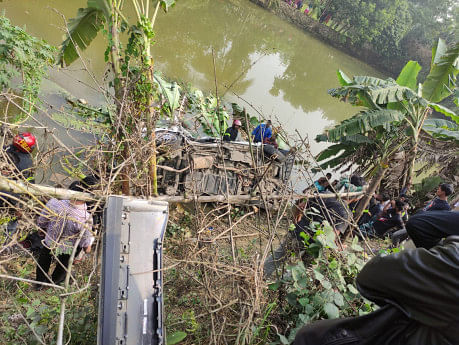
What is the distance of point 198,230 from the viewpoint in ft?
8.06

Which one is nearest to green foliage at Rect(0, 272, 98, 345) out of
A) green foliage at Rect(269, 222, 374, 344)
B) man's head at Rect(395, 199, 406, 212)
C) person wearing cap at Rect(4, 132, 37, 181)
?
green foliage at Rect(269, 222, 374, 344)

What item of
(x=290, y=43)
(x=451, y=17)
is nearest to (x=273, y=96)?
(x=290, y=43)

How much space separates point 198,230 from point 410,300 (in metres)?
1.60

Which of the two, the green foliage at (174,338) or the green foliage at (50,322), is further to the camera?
the green foliage at (50,322)

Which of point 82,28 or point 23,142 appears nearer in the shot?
point 23,142

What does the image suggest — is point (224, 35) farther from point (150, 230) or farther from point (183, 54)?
point (150, 230)

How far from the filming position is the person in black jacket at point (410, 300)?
1.17 m

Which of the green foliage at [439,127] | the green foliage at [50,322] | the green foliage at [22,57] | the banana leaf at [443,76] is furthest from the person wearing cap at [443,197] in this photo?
the green foliage at [22,57]

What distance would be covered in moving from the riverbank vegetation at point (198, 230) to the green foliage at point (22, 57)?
47mm

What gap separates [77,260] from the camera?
12.1 ft

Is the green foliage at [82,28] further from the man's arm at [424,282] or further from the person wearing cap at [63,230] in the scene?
the man's arm at [424,282]

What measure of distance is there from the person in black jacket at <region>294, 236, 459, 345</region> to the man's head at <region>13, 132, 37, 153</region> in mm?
3927

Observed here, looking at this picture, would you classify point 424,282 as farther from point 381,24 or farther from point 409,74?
point 381,24

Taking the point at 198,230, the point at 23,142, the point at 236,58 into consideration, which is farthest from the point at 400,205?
the point at 236,58
